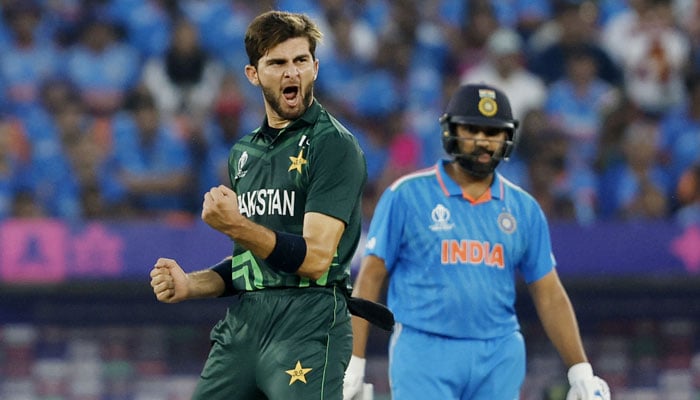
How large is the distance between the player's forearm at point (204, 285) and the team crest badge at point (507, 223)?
1.63 m

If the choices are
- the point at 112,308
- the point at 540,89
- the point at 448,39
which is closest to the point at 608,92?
the point at 540,89

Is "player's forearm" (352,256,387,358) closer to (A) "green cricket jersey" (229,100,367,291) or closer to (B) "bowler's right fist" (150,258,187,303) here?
(A) "green cricket jersey" (229,100,367,291)

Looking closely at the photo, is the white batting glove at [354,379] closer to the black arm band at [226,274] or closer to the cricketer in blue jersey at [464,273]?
the cricketer in blue jersey at [464,273]

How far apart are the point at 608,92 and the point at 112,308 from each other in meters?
4.87

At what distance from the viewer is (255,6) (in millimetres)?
12961

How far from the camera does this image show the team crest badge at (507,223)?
6.20m

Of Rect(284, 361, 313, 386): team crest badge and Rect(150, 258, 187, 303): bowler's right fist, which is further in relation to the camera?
Rect(150, 258, 187, 303): bowler's right fist

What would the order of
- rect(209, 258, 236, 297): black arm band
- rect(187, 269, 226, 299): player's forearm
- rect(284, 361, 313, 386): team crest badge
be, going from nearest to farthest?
rect(284, 361, 313, 386): team crest badge < rect(187, 269, 226, 299): player's forearm < rect(209, 258, 236, 297): black arm band

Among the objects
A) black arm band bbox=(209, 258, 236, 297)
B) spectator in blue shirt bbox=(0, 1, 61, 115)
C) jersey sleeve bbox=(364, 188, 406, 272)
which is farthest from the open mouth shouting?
spectator in blue shirt bbox=(0, 1, 61, 115)

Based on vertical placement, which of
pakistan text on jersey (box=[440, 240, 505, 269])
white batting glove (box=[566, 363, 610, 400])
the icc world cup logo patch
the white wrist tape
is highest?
the icc world cup logo patch

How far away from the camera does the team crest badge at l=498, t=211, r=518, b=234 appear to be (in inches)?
244

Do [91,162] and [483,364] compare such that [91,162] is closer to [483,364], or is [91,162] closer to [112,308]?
[112,308]

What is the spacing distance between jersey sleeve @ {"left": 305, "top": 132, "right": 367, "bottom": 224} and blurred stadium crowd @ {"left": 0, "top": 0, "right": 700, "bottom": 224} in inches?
231

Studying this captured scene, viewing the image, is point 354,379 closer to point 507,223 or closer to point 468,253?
point 468,253
